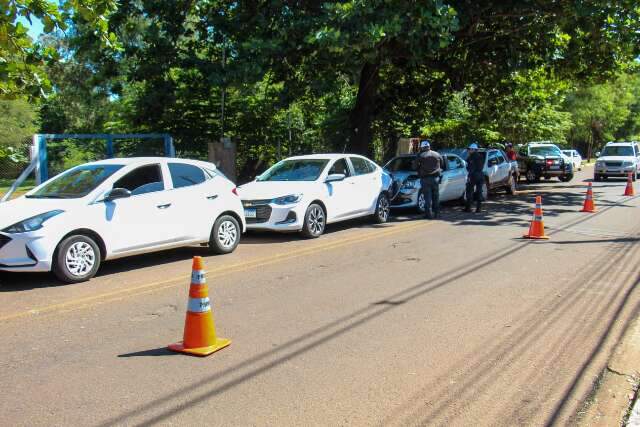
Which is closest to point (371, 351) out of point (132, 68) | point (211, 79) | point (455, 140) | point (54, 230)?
point (54, 230)

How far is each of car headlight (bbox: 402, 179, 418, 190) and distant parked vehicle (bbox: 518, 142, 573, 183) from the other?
14.0 m

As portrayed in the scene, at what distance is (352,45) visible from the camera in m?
13.1

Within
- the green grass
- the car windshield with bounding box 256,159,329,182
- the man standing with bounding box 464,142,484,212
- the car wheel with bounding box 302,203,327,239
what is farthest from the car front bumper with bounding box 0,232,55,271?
the man standing with bounding box 464,142,484,212

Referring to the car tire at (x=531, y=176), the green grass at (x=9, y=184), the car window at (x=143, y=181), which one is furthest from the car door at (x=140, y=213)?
the car tire at (x=531, y=176)

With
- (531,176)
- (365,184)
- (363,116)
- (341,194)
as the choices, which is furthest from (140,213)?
(531,176)

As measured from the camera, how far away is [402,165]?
16312mm

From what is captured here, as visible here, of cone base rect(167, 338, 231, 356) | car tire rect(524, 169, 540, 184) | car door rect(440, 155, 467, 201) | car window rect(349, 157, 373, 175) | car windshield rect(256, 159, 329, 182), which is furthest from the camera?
car tire rect(524, 169, 540, 184)

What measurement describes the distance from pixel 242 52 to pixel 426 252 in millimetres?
8274

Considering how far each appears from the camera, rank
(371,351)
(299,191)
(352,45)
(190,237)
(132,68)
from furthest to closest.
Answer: (132,68), (352,45), (299,191), (190,237), (371,351)

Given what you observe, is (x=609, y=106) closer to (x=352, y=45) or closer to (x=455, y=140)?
(x=455, y=140)

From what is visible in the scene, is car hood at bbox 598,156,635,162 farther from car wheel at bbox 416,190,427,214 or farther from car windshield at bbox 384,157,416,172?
car wheel at bbox 416,190,427,214

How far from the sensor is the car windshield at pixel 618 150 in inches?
1158

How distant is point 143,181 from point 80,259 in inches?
64.2

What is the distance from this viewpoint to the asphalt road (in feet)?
13.1
